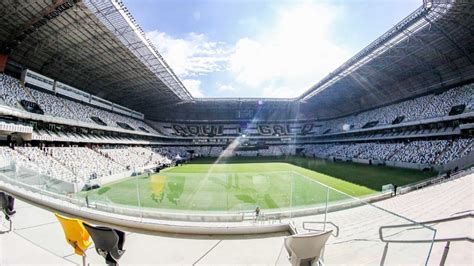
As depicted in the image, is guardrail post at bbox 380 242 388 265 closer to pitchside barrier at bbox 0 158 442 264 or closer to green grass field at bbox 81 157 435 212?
pitchside barrier at bbox 0 158 442 264

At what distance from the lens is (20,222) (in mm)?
4781

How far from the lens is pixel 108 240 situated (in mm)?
2660

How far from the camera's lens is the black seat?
103 inches

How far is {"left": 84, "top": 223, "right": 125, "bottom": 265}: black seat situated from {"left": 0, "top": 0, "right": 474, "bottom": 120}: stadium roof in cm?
1846

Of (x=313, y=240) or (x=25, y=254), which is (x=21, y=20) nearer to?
(x=25, y=254)

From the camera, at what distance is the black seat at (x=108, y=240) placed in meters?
2.62

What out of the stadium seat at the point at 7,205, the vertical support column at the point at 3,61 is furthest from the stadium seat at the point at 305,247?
the vertical support column at the point at 3,61

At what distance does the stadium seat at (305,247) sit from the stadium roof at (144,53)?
19523 millimetres

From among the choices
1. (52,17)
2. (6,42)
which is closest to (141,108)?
(6,42)

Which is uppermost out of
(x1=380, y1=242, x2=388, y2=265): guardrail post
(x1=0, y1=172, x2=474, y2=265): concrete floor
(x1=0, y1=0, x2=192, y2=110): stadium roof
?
(x1=0, y1=0, x2=192, y2=110): stadium roof

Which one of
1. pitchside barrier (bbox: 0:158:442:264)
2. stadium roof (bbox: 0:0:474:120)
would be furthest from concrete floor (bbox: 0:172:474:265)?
stadium roof (bbox: 0:0:474:120)

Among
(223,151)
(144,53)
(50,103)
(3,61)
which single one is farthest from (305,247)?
(223,151)

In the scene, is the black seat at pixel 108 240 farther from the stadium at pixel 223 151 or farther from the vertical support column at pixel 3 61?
the vertical support column at pixel 3 61

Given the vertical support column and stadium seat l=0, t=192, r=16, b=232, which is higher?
the vertical support column
